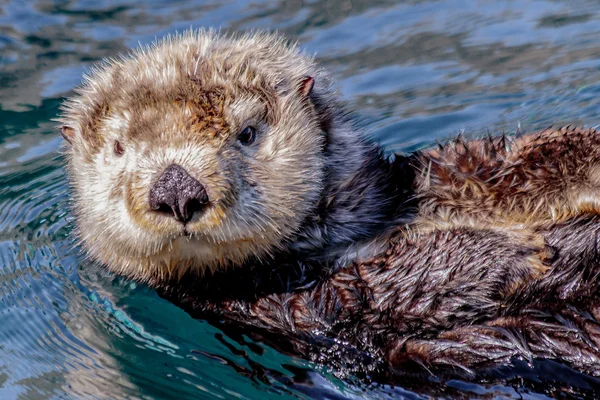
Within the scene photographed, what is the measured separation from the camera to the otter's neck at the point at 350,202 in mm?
3531

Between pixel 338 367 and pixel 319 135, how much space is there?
0.97 m

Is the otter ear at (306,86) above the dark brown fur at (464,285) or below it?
above

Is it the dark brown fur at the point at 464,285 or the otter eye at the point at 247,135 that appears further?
the otter eye at the point at 247,135

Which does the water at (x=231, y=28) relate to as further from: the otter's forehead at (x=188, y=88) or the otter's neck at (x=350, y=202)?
the otter's forehead at (x=188, y=88)

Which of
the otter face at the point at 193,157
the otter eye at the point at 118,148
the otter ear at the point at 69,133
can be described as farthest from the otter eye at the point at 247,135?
the otter ear at the point at 69,133

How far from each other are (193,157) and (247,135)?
374 mm

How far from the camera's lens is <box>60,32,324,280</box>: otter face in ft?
10.1

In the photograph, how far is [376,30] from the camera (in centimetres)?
762

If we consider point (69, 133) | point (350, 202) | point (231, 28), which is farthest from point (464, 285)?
point (231, 28)

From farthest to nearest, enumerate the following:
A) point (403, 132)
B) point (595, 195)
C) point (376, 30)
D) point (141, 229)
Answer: point (376, 30), point (403, 132), point (595, 195), point (141, 229)

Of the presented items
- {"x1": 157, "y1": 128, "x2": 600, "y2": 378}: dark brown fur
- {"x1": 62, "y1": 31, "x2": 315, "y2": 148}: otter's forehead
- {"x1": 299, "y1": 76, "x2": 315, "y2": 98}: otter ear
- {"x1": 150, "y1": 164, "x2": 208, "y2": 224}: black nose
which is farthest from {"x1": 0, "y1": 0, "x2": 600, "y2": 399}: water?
{"x1": 299, "y1": 76, "x2": 315, "y2": 98}: otter ear

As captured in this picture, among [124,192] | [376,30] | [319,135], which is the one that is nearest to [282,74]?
[319,135]

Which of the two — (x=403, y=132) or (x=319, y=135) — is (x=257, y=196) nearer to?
(x=319, y=135)

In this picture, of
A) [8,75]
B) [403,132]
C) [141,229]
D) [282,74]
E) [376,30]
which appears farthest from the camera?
[376,30]
